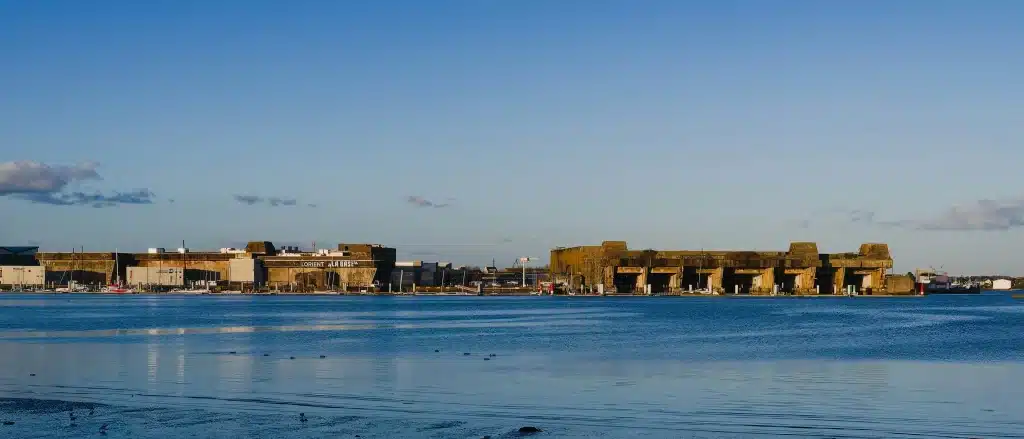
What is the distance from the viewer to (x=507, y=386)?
3819cm

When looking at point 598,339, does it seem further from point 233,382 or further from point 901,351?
point 233,382

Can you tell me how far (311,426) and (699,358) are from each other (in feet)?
90.3

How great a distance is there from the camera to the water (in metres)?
28.3

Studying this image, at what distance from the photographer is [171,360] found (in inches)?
1932

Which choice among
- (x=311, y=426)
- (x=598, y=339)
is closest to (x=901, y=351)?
(x=598, y=339)

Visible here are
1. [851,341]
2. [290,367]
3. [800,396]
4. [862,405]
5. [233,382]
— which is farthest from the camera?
[851,341]

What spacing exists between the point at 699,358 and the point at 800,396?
16215 mm

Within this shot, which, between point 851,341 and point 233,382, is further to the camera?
point 851,341

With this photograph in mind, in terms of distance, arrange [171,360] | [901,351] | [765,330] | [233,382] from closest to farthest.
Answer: [233,382]
[171,360]
[901,351]
[765,330]

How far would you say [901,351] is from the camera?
57.8 meters

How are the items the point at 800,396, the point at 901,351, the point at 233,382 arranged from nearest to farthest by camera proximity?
the point at 800,396, the point at 233,382, the point at 901,351

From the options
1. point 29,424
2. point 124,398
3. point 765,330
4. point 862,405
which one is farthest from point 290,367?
point 765,330

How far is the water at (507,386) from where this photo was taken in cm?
2827

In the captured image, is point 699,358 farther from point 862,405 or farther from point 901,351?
point 862,405
